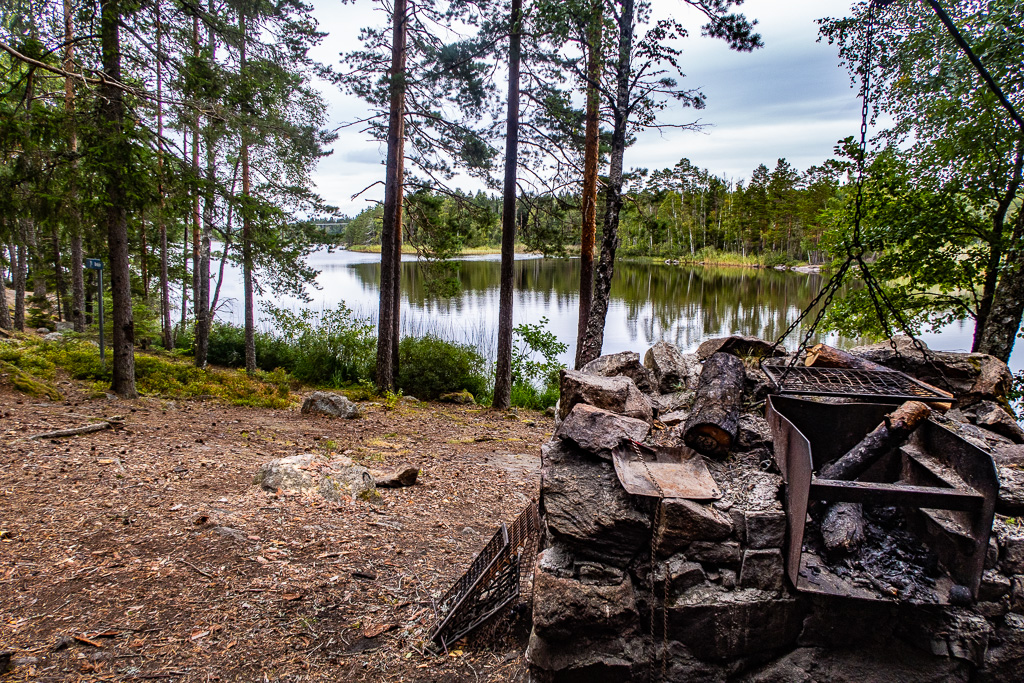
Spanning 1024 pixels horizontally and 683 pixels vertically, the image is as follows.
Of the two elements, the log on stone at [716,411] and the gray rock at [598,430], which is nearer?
the gray rock at [598,430]

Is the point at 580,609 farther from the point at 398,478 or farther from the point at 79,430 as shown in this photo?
the point at 79,430

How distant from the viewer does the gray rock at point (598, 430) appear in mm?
2732

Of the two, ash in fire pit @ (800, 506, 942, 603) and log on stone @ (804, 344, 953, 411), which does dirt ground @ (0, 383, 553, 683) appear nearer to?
ash in fire pit @ (800, 506, 942, 603)

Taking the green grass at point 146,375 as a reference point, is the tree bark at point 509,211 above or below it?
above

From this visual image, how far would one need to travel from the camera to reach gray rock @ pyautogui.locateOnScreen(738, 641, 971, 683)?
2.13m

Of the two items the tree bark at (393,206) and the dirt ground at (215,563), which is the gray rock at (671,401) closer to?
the dirt ground at (215,563)

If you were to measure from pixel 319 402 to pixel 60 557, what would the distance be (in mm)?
4927

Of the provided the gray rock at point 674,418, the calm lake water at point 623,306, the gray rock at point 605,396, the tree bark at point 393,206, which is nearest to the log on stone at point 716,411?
the gray rock at point 674,418

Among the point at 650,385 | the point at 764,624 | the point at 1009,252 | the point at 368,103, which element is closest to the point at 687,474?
the point at 764,624

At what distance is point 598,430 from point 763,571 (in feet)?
3.18

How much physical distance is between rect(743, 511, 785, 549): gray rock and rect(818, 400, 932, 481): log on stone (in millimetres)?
536

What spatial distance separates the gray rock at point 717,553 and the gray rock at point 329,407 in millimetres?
6454

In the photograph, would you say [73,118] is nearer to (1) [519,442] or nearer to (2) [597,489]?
(1) [519,442]

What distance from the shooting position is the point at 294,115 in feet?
40.4
